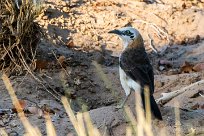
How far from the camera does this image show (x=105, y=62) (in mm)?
10688

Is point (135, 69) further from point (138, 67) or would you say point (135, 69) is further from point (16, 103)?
point (16, 103)

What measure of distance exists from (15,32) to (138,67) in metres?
2.29

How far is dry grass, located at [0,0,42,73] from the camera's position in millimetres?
8852

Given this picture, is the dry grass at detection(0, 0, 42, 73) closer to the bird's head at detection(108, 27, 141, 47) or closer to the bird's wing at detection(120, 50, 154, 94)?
the bird's head at detection(108, 27, 141, 47)

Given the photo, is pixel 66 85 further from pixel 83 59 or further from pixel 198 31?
pixel 198 31

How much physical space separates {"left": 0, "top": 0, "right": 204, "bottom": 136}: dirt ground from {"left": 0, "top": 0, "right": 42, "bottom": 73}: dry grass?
23 centimetres

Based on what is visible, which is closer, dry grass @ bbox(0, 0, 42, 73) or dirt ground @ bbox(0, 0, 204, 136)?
dirt ground @ bbox(0, 0, 204, 136)

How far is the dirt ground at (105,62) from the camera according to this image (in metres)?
7.19

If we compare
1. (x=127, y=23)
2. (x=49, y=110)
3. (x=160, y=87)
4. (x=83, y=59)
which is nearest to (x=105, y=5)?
(x=127, y=23)

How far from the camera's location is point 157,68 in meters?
10.8

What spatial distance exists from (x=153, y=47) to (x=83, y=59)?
186cm

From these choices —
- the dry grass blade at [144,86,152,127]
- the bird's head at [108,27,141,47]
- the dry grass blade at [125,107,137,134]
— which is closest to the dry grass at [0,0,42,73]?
the bird's head at [108,27,141,47]

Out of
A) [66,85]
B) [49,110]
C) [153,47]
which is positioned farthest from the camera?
[153,47]

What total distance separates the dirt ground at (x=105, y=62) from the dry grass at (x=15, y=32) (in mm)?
228
